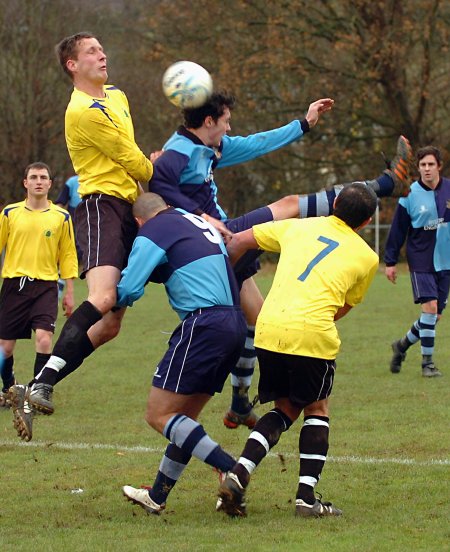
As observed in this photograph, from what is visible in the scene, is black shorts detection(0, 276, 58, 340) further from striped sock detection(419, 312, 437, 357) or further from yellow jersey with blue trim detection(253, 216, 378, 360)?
yellow jersey with blue trim detection(253, 216, 378, 360)

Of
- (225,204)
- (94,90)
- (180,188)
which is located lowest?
(225,204)

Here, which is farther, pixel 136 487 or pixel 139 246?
pixel 136 487

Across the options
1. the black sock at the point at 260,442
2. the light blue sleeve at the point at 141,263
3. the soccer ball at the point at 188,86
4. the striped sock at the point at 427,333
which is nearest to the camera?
the black sock at the point at 260,442

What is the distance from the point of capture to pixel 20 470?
730cm

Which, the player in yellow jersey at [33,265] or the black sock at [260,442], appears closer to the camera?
the black sock at [260,442]

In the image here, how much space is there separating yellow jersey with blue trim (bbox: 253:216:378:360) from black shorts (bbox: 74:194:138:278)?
1.20 metres

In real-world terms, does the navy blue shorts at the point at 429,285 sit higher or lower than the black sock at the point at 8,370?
higher

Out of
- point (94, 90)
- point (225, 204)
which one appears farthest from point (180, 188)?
point (225, 204)

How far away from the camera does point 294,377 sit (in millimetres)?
5844

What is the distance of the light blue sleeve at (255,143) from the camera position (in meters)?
7.57

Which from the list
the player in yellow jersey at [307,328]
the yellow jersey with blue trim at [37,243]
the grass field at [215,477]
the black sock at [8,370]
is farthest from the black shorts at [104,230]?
the black sock at [8,370]

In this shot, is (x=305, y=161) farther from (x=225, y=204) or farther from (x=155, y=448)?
(x=155, y=448)

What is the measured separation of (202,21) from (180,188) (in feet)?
73.2

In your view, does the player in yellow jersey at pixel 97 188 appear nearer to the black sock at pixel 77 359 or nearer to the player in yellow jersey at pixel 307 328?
the black sock at pixel 77 359
